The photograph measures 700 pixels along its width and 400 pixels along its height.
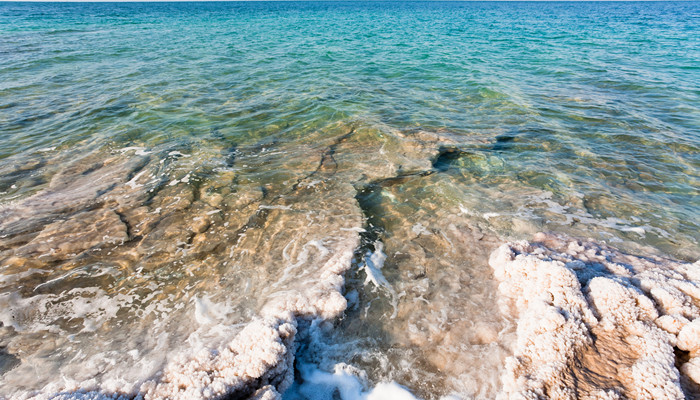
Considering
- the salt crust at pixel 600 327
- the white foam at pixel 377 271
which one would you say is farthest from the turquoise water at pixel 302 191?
the salt crust at pixel 600 327

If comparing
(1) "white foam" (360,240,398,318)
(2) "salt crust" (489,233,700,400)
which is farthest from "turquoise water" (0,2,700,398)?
(2) "salt crust" (489,233,700,400)

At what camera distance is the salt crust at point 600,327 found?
2.79m

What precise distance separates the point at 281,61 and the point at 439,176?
1336 cm

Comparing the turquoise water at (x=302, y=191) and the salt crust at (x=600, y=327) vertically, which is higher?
the salt crust at (x=600, y=327)

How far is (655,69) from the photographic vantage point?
14.8 metres

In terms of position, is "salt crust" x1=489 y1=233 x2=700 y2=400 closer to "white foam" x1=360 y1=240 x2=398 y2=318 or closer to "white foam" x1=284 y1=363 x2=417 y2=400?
"white foam" x1=284 y1=363 x2=417 y2=400

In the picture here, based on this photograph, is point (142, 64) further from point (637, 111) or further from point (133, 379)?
point (637, 111)

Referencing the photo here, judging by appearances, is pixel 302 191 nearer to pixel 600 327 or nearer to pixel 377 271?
pixel 377 271

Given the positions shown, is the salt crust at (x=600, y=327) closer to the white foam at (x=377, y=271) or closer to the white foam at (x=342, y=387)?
the white foam at (x=342, y=387)

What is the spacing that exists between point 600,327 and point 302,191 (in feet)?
15.7

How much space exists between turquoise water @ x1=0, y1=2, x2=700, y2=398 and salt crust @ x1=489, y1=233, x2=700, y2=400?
345mm

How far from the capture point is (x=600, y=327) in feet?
10.8

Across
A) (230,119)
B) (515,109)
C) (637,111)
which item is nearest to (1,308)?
(230,119)

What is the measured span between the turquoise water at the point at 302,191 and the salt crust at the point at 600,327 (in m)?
0.34
